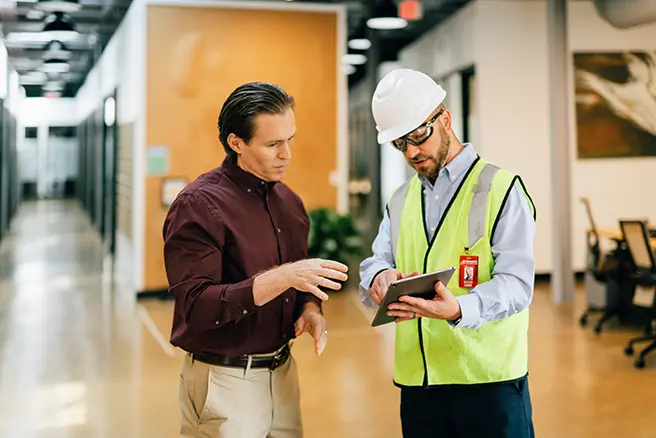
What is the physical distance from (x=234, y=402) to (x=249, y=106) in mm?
809

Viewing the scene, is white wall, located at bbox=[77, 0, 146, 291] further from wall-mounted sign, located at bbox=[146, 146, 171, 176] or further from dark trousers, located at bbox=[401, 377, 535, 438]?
dark trousers, located at bbox=[401, 377, 535, 438]

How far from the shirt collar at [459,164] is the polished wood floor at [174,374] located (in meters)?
2.50

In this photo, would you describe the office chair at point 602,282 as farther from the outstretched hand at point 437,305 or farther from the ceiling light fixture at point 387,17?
the outstretched hand at point 437,305

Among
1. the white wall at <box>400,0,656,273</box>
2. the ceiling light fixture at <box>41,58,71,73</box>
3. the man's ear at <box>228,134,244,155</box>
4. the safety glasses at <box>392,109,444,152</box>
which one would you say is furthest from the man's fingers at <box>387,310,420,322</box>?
the ceiling light fixture at <box>41,58,71,73</box>

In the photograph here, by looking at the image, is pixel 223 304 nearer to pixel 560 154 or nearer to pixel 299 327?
pixel 299 327

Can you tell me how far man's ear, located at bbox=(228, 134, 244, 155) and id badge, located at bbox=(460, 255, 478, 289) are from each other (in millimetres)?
690

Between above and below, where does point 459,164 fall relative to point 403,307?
above

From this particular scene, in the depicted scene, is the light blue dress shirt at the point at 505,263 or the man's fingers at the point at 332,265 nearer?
the man's fingers at the point at 332,265

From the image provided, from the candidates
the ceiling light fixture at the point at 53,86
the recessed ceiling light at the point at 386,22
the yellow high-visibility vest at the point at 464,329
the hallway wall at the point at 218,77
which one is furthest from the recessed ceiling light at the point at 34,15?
the ceiling light fixture at the point at 53,86

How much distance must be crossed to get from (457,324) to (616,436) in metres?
2.79

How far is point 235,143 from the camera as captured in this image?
1.96 m

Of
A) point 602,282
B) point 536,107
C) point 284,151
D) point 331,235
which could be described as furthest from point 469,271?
point 536,107

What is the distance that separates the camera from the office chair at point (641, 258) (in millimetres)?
5797

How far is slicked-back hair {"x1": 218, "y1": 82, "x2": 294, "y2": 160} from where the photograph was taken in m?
1.89
